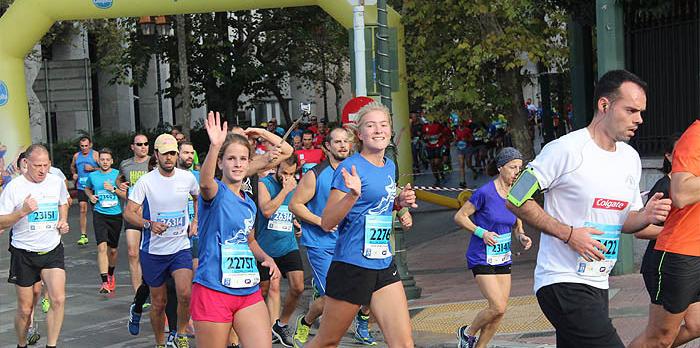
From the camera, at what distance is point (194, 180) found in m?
10.6

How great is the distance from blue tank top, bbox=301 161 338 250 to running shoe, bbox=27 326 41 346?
304 cm

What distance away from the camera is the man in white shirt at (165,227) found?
10312 millimetres

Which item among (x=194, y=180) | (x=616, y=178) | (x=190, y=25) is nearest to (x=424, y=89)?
(x=194, y=180)

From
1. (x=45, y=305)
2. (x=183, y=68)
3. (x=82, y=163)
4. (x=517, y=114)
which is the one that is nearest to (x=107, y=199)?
(x=45, y=305)

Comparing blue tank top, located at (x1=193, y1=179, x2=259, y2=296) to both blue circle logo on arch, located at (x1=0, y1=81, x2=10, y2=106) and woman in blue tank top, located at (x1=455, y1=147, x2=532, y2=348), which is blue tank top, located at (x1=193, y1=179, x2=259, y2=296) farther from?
blue circle logo on arch, located at (x1=0, y1=81, x2=10, y2=106)

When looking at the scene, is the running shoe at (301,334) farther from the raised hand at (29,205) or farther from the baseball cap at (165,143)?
the raised hand at (29,205)

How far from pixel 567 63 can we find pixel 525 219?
15.4 m

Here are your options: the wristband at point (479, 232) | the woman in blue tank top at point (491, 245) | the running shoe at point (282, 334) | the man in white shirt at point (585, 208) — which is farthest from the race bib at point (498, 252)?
the man in white shirt at point (585, 208)

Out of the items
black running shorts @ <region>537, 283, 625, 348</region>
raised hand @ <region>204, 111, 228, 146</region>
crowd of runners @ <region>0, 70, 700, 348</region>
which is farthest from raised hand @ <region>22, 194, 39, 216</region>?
black running shorts @ <region>537, 283, 625, 348</region>

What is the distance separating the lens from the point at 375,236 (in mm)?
7355

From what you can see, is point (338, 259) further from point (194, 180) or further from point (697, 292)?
point (194, 180)

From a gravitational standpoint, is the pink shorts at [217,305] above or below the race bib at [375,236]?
below

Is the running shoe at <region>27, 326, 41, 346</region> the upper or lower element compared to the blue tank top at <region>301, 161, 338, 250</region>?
lower

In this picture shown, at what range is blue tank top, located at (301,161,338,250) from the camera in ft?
32.5
